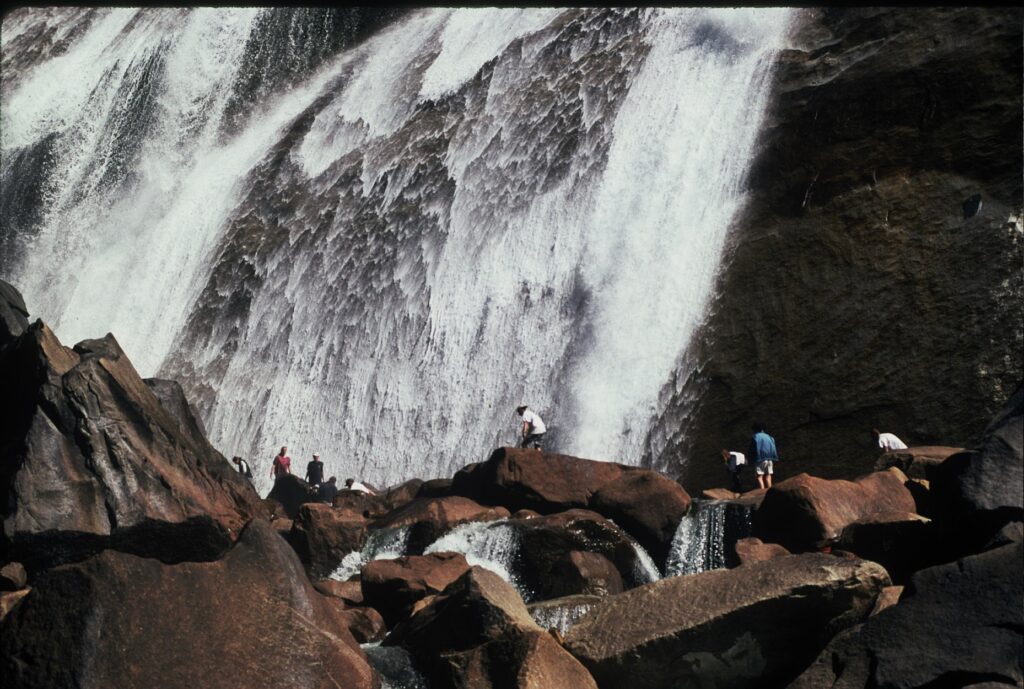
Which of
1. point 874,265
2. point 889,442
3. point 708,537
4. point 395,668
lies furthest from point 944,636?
point 874,265

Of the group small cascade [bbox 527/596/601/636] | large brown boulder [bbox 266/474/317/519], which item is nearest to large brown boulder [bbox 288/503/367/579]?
small cascade [bbox 527/596/601/636]

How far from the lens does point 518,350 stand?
78.6 feet

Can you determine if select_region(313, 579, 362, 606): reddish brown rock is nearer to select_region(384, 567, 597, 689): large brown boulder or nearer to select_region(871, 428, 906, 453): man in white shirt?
select_region(384, 567, 597, 689): large brown boulder

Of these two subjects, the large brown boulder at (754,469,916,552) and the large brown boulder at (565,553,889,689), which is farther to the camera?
the large brown boulder at (754,469,916,552)

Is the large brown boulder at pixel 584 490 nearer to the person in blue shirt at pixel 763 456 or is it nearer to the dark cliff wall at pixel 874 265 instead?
the person in blue shirt at pixel 763 456

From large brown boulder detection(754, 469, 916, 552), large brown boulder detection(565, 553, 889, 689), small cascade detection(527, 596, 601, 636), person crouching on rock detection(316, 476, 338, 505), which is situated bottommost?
person crouching on rock detection(316, 476, 338, 505)

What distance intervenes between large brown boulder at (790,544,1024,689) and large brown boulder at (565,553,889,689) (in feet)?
1.55

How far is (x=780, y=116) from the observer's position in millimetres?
23812

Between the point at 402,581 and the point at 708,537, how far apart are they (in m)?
3.97

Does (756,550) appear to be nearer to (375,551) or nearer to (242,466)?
(375,551)

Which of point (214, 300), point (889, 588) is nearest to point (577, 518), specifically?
point (889, 588)

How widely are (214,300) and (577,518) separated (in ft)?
65.7

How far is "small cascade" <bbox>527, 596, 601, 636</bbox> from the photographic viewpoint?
11.3 m

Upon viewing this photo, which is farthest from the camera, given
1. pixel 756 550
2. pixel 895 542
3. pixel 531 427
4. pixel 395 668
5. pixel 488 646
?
pixel 531 427
